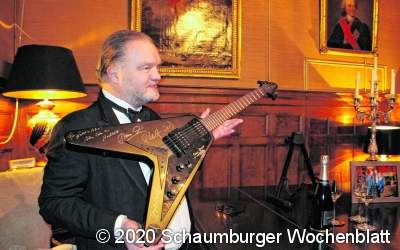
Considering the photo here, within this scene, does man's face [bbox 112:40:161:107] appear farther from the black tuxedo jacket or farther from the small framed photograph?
the small framed photograph

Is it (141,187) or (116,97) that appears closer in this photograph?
(141,187)

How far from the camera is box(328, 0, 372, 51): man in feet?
11.5

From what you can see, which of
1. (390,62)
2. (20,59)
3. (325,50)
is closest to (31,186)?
(20,59)

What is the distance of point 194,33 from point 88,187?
2.26 metres

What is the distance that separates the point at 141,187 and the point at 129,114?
13.0 inches

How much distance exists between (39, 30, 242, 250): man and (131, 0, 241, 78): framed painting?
170 cm

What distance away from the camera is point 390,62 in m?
3.80

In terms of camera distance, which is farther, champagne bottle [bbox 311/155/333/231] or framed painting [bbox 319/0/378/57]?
framed painting [bbox 319/0/378/57]

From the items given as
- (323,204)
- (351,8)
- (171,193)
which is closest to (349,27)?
(351,8)

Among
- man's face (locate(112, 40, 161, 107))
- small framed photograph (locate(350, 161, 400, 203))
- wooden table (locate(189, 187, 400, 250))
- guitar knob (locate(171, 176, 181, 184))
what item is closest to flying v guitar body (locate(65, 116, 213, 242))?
guitar knob (locate(171, 176, 181, 184))

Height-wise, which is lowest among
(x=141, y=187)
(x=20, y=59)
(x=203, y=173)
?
(x=203, y=173)

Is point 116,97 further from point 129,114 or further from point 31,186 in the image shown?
point 31,186

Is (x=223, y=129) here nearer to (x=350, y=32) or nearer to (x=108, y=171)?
(x=108, y=171)

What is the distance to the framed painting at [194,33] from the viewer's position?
9.46ft
